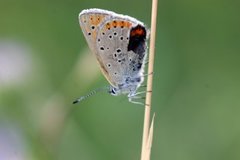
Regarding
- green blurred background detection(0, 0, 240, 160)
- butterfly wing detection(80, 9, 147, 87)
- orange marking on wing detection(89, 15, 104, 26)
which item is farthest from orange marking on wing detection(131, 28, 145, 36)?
green blurred background detection(0, 0, 240, 160)

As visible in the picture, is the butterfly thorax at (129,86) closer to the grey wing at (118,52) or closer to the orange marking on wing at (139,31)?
the grey wing at (118,52)

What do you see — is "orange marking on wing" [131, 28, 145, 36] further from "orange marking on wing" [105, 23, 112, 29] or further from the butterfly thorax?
the butterfly thorax

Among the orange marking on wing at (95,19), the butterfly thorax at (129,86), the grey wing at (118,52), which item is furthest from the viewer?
the butterfly thorax at (129,86)

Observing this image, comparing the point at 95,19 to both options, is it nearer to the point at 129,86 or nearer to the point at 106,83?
the point at 129,86

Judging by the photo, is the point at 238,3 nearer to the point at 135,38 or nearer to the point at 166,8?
the point at 166,8

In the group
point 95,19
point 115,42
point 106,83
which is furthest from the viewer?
point 106,83

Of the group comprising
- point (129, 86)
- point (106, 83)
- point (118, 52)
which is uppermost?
point (118, 52)

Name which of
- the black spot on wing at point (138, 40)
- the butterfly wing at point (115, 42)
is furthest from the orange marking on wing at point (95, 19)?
the black spot on wing at point (138, 40)

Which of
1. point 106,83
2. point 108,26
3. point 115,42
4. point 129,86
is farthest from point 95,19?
point 106,83

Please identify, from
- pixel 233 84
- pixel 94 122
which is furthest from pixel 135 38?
pixel 233 84

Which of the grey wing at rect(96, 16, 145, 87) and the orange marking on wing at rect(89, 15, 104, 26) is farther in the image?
the grey wing at rect(96, 16, 145, 87)
